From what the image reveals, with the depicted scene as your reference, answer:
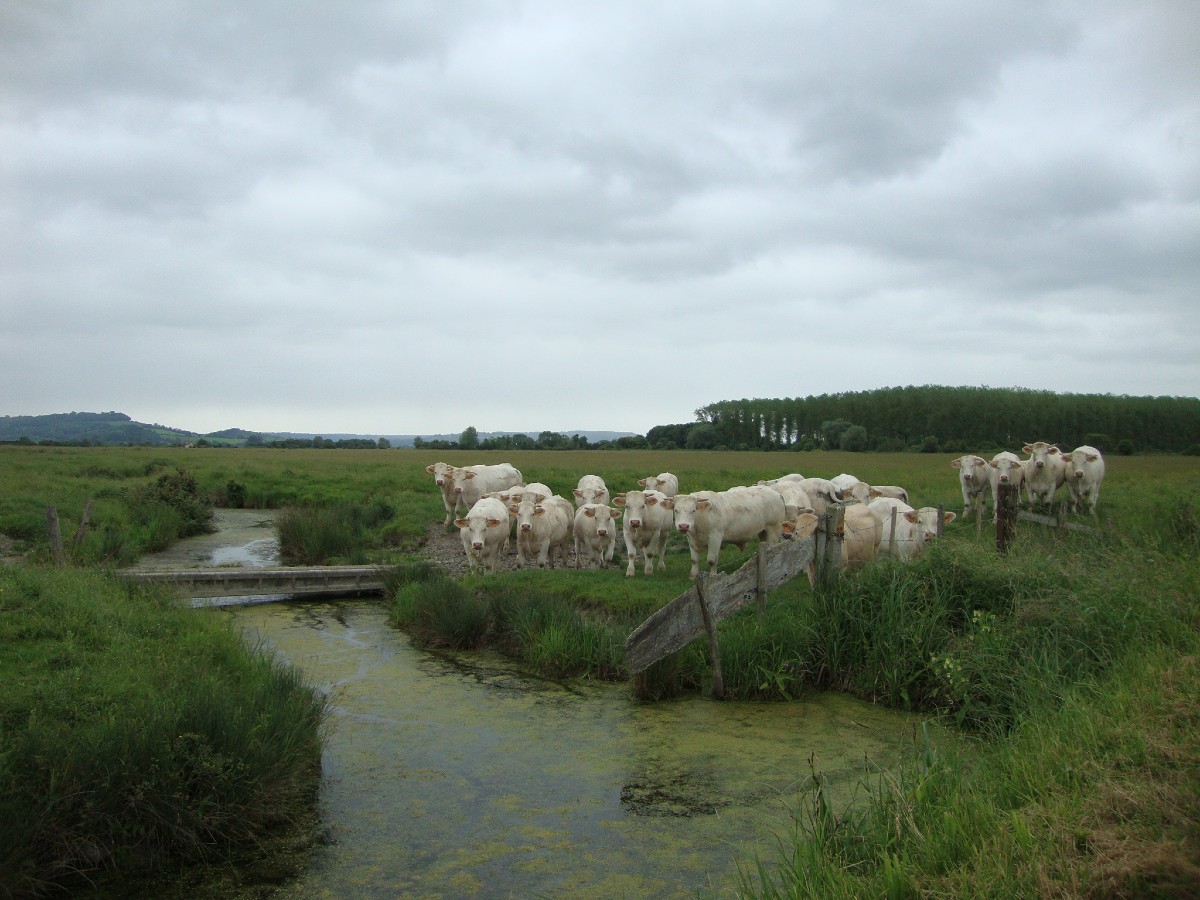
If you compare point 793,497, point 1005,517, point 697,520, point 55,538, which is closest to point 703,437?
point 793,497

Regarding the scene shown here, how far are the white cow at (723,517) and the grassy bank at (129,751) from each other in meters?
6.82

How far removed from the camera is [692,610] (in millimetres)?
8688

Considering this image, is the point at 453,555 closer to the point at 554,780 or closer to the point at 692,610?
the point at 692,610

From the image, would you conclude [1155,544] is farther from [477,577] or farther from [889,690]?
[477,577]

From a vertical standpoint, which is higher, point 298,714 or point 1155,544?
point 1155,544

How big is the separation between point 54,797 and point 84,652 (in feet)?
7.36

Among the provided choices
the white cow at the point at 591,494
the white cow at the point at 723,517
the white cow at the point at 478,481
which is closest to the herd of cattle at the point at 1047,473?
the white cow at the point at 723,517

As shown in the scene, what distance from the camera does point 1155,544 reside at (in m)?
7.79

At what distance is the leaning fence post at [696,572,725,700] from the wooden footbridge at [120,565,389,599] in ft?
24.0

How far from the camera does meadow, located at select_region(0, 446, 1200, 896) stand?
3646 mm

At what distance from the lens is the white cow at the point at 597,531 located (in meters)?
14.7

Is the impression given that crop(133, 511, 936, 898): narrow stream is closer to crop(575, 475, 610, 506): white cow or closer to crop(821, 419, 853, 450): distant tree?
crop(575, 475, 610, 506): white cow

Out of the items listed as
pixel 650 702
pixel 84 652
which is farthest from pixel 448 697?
pixel 84 652

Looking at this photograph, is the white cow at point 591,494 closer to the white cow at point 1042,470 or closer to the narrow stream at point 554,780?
the narrow stream at point 554,780
